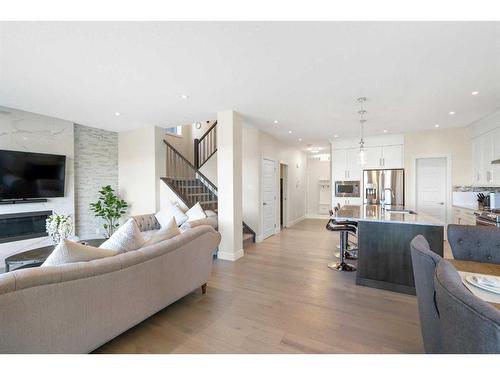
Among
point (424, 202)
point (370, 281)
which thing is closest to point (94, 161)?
point (370, 281)

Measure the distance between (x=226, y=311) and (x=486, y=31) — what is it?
11.4 feet

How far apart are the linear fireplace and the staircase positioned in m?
2.40

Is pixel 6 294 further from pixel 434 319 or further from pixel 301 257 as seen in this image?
pixel 301 257

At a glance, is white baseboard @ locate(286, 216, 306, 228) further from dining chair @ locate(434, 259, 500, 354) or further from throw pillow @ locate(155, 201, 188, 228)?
dining chair @ locate(434, 259, 500, 354)

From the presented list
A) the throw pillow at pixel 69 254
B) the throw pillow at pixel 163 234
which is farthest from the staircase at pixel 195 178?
the throw pillow at pixel 69 254

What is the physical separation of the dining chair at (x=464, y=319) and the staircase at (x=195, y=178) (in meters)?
4.38

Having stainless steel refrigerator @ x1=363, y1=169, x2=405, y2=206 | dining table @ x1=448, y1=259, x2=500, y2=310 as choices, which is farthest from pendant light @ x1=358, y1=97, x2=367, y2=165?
dining table @ x1=448, y1=259, x2=500, y2=310

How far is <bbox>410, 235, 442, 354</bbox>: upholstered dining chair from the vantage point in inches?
40.8

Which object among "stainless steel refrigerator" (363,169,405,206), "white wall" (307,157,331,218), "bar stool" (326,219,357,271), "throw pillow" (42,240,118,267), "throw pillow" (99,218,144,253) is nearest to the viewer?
"throw pillow" (42,240,118,267)

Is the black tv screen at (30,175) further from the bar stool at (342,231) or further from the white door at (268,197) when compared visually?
the bar stool at (342,231)

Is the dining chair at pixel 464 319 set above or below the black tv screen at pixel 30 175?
below

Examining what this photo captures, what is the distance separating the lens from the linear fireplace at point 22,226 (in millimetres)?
3975

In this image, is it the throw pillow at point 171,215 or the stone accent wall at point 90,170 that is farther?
the stone accent wall at point 90,170

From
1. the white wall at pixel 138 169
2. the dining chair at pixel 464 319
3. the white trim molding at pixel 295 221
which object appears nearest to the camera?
the dining chair at pixel 464 319
